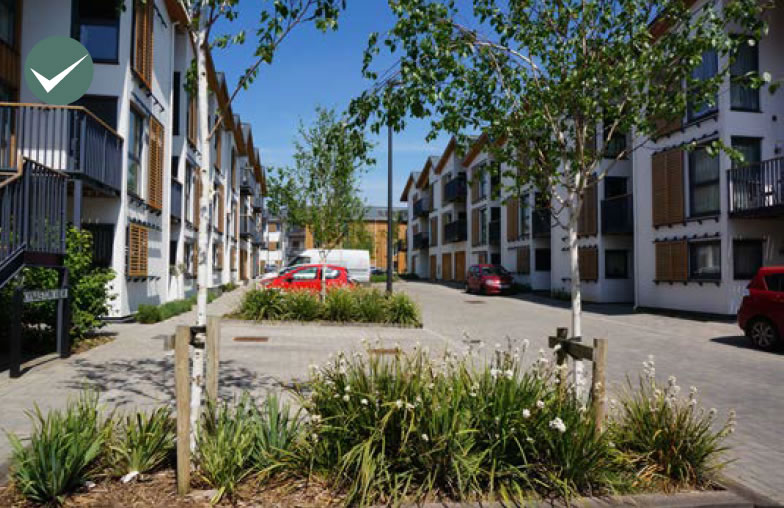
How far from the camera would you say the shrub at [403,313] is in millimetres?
14719

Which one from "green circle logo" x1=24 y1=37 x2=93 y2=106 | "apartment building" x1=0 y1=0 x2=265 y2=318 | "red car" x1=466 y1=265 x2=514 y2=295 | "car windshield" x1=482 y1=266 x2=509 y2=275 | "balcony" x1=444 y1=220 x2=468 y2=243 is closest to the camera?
"green circle logo" x1=24 y1=37 x2=93 y2=106

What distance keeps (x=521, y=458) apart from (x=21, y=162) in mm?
7934

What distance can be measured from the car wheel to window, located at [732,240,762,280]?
18.1 feet

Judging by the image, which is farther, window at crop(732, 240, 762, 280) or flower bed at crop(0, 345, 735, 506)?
window at crop(732, 240, 762, 280)

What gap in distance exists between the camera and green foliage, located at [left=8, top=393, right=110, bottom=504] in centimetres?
346

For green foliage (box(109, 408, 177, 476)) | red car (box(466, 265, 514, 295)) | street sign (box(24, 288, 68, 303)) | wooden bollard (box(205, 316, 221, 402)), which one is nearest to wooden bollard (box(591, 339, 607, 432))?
wooden bollard (box(205, 316, 221, 402))

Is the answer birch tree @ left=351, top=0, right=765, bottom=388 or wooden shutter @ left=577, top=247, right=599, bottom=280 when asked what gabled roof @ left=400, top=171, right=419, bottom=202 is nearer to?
wooden shutter @ left=577, top=247, right=599, bottom=280

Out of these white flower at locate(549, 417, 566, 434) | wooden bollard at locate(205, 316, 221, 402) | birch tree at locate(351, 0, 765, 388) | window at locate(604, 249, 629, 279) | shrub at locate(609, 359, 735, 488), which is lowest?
shrub at locate(609, 359, 735, 488)

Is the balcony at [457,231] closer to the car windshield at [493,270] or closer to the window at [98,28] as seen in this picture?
the car windshield at [493,270]

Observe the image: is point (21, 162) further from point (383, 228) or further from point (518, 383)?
point (383, 228)

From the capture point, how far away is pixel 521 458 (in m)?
3.89

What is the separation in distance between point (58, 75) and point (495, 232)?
29966 mm

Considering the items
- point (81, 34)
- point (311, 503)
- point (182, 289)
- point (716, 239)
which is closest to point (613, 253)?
point (716, 239)

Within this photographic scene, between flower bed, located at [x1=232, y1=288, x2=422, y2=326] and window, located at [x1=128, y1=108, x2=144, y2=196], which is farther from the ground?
window, located at [x1=128, y1=108, x2=144, y2=196]
